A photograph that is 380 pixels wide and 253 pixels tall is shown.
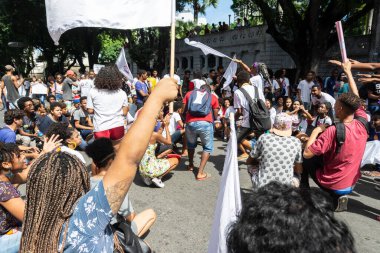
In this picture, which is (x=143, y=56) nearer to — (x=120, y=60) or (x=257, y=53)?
(x=257, y=53)

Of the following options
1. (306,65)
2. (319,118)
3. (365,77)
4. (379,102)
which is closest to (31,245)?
(365,77)

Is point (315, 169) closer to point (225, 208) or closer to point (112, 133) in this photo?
point (225, 208)

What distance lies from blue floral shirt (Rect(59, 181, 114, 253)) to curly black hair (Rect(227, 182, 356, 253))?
0.58 metres

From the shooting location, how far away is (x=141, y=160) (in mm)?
2330

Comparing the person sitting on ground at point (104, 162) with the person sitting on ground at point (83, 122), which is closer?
the person sitting on ground at point (104, 162)

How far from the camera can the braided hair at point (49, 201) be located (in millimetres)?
1365

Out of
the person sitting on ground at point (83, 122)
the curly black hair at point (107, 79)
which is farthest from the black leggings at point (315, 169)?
the person sitting on ground at point (83, 122)

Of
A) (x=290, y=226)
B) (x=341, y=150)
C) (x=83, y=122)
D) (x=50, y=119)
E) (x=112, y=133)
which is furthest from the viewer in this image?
(x=83, y=122)

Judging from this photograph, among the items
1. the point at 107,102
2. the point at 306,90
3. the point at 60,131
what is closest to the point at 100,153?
the point at 60,131

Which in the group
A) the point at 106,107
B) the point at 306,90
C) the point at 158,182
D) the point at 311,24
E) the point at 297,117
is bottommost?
the point at 158,182

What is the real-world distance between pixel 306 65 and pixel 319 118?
25.4 feet

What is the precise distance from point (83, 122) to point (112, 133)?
303cm

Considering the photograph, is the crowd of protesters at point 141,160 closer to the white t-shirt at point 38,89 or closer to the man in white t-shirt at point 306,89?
the man in white t-shirt at point 306,89

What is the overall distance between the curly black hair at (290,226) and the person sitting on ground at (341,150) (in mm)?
2529
